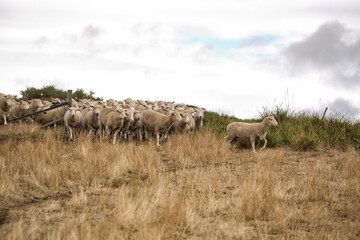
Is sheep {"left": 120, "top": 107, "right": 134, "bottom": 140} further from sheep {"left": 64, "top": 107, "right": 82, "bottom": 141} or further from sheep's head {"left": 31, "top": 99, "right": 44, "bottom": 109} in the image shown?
sheep's head {"left": 31, "top": 99, "right": 44, "bottom": 109}

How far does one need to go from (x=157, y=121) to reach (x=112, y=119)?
1937mm

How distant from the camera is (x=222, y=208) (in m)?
8.19

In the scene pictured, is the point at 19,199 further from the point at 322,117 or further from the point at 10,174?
the point at 322,117

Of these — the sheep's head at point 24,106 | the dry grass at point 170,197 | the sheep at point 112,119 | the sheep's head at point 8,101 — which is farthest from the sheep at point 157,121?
the sheep's head at point 8,101

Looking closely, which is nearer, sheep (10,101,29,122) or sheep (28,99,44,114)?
sheep (10,101,29,122)

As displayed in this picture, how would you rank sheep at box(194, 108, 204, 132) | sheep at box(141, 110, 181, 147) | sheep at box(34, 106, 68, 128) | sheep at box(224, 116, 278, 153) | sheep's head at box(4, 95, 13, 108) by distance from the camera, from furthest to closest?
sheep's head at box(4, 95, 13, 108)
sheep at box(34, 106, 68, 128)
sheep at box(194, 108, 204, 132)
sheep at box(141, 110, 181, 147)
sheep at box(224, 116, 278, 153)

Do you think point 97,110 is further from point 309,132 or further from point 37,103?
point 309,132

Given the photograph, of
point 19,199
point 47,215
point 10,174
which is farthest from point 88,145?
point 47,215

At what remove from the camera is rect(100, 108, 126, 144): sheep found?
17.2 metres

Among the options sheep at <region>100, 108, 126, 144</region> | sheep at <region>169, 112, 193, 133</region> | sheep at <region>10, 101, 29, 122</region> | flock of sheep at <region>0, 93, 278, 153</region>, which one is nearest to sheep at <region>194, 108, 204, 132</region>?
flock of sheep at <region>0, 93, 278, 153</region>

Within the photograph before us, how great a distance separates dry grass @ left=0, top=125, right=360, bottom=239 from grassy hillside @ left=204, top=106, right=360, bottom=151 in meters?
2.69

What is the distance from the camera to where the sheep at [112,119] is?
56.3ft

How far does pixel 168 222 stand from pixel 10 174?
5.70 metres

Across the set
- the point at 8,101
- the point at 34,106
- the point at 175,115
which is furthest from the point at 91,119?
the point at 34,106
